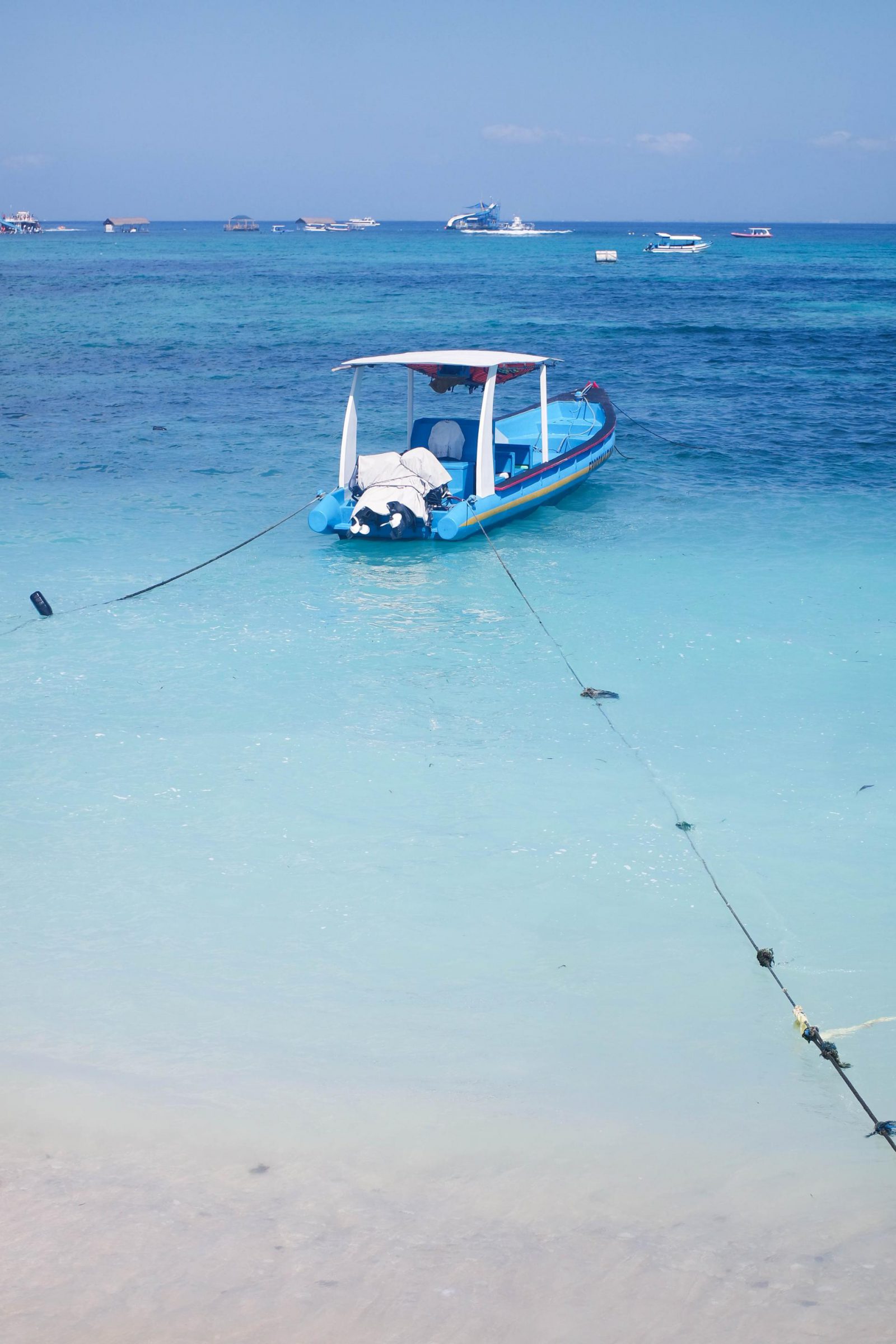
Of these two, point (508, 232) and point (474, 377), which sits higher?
point (508, 232)

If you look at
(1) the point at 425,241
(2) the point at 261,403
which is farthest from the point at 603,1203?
(1) the point at 425,241

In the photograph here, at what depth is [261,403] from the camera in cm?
2452

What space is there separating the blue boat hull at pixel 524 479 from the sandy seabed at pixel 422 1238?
9684 millimetres

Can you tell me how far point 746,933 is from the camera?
6.13m

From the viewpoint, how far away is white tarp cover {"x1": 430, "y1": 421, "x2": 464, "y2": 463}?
14.9 metres

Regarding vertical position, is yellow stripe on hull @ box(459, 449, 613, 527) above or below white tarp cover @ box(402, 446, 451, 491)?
below

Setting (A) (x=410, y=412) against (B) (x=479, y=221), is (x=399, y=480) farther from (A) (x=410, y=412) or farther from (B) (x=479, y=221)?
(B) (x=479, y=221)

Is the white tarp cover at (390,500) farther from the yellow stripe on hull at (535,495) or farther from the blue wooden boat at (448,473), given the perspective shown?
the yellow stripe on hull at (535,495)

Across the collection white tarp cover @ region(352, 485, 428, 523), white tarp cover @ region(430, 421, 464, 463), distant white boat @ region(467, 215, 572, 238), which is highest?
distant white boat @ region(467, 215, 572, 238)

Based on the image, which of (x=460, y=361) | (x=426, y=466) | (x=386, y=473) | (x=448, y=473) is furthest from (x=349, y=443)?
(x=460, y=361)

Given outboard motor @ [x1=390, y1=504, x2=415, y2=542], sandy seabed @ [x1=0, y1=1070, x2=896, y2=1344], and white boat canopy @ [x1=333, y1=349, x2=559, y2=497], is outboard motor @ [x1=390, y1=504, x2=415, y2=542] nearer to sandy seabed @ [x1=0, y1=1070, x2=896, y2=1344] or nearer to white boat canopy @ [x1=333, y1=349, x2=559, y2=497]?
white boat canopy @ [x1=333, y1=349, x2=559, y2=497]

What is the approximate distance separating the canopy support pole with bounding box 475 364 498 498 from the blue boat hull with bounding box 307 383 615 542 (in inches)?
6.0

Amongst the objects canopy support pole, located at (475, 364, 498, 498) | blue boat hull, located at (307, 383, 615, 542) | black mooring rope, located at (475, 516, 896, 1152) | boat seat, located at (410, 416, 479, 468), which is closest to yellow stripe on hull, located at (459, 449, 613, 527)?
blue boat hull, located at (307, 383, 615, 542)

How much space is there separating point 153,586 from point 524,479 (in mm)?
5040
